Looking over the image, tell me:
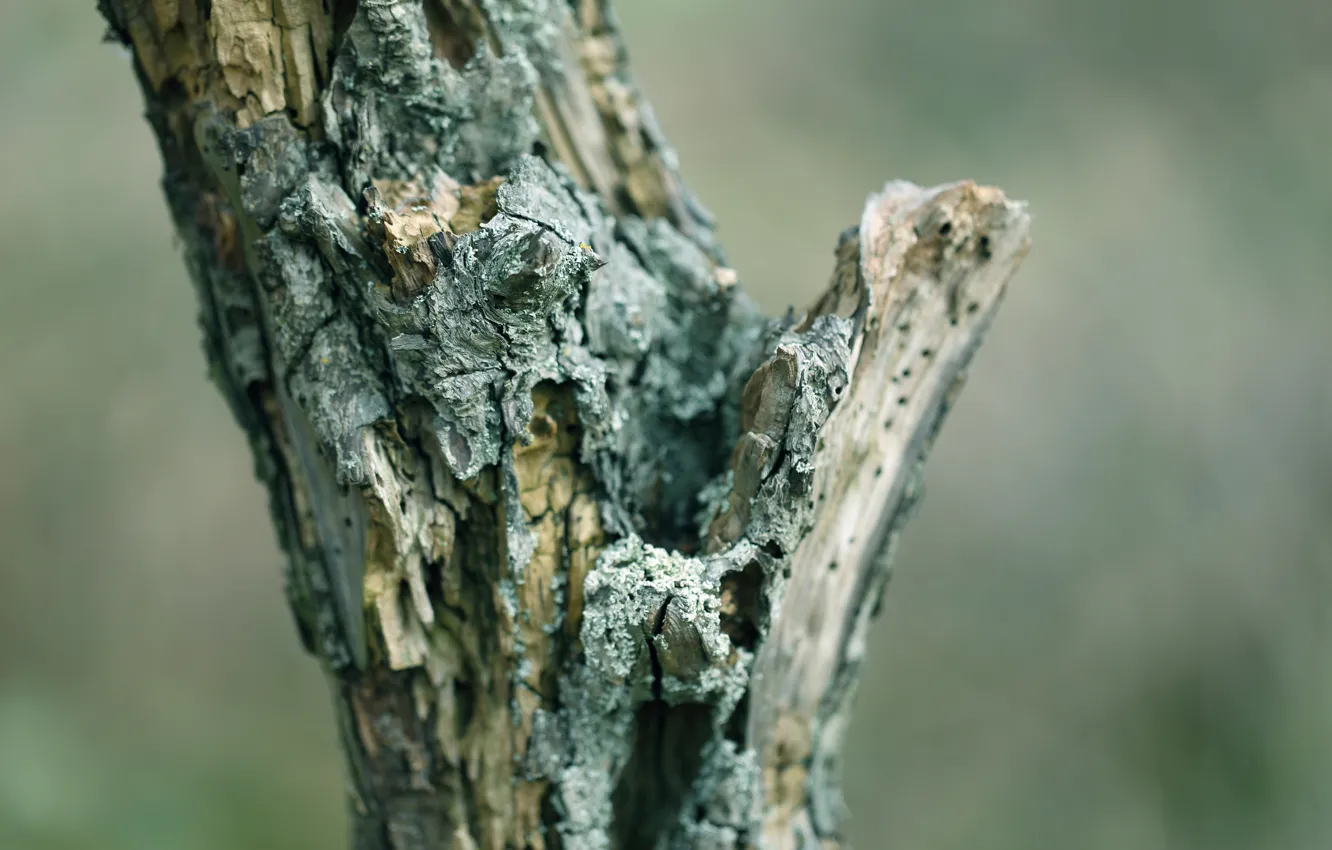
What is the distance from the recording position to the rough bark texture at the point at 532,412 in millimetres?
647

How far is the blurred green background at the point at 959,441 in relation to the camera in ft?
5.07

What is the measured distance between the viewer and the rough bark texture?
2.12 feet

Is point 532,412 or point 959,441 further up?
point 959,441

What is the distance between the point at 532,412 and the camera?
0.65 meters

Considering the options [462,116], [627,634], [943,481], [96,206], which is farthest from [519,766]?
[96,206]

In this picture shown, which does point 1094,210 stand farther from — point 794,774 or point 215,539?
point 215,539

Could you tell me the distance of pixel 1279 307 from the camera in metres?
1.62

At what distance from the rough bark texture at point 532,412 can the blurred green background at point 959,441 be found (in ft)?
2.71

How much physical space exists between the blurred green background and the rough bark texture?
827 mm

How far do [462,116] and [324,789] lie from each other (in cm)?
129

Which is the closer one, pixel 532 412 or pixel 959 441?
pixel 532 412

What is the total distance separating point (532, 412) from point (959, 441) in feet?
3.53

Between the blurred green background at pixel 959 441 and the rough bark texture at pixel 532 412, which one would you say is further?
the blurred green background at pixel 959 441

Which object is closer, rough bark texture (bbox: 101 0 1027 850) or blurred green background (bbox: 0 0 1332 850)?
rough bark texture (bbox: 101 0 1027 850)
